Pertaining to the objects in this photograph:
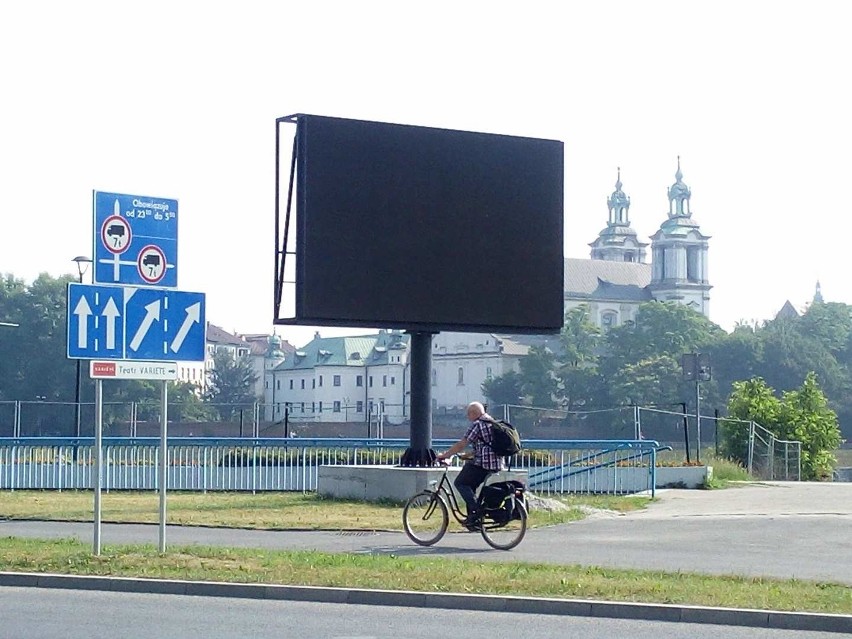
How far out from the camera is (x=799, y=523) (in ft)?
72.5

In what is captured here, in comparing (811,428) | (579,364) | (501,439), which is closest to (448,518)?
(501,439)

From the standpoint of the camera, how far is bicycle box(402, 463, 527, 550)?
18.4 meters

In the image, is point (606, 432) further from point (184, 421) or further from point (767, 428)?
point (767, 428)

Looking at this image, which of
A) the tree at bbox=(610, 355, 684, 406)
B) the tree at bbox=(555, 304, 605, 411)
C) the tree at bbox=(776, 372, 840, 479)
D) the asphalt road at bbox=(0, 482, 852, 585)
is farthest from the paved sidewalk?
the tree at bbox=(555, 304, 605, 411)

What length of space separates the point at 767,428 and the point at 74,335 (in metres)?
30.6

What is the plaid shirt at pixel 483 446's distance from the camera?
18562 millimetres

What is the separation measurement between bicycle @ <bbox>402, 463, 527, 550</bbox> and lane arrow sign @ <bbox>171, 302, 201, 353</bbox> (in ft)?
12.5

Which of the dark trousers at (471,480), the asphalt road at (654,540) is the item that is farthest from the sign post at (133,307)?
the dark trousers at (471,480)

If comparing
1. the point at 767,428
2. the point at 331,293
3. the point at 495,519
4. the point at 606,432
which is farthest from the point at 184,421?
the point at 495,519

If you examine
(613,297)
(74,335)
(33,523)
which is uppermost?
(613,297)

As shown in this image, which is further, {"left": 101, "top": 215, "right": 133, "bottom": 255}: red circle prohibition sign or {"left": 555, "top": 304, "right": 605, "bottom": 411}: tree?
{"left": 555, "top": 304, "right": 605, "bottom": 411}: tree

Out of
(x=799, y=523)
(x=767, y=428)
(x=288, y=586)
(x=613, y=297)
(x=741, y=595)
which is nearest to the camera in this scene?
(x=741, y=595)

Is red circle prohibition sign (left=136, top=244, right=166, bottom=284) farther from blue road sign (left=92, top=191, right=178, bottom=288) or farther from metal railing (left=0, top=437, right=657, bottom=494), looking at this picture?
metal railing (left=0, top=437, right=657, bottom=494)

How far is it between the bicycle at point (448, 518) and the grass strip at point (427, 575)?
5.24 feet
